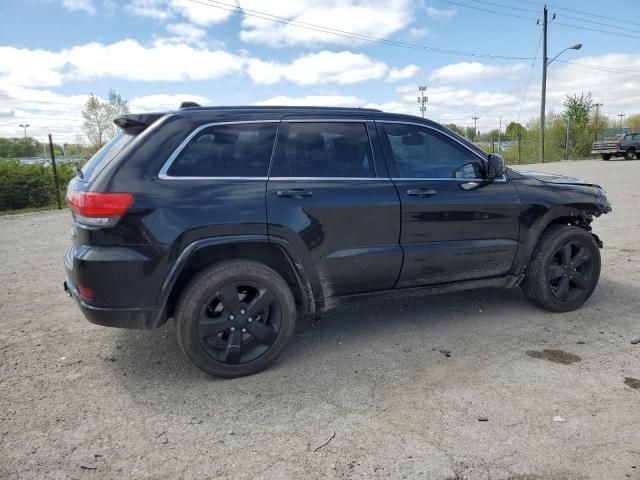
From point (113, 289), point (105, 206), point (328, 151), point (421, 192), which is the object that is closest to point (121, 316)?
point (113, 289)

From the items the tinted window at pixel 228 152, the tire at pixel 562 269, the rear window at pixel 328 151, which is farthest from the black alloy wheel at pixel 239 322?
the tire at pixel 562 269

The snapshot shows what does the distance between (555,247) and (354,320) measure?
1958mm

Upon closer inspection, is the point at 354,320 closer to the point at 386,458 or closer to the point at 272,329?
the point at 272,329

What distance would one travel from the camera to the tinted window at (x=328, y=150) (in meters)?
3.36

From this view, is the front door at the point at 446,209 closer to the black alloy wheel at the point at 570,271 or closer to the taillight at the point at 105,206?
the black alloy wheel at the point at 570,271

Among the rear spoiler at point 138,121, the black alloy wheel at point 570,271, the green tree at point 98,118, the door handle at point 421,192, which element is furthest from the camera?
the green tree at point 98,118

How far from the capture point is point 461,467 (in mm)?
2285

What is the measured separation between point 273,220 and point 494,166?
1962mm

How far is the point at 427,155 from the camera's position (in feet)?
12.6

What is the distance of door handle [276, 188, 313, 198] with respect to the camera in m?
3.21

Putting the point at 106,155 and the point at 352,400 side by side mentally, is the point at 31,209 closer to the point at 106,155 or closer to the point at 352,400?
the point at 106,155

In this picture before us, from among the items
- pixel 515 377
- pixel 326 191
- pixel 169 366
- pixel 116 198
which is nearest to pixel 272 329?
pixel 169 366

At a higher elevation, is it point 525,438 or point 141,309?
point 141,309

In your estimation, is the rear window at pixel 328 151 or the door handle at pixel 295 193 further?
the rear window at pixel 328 151
